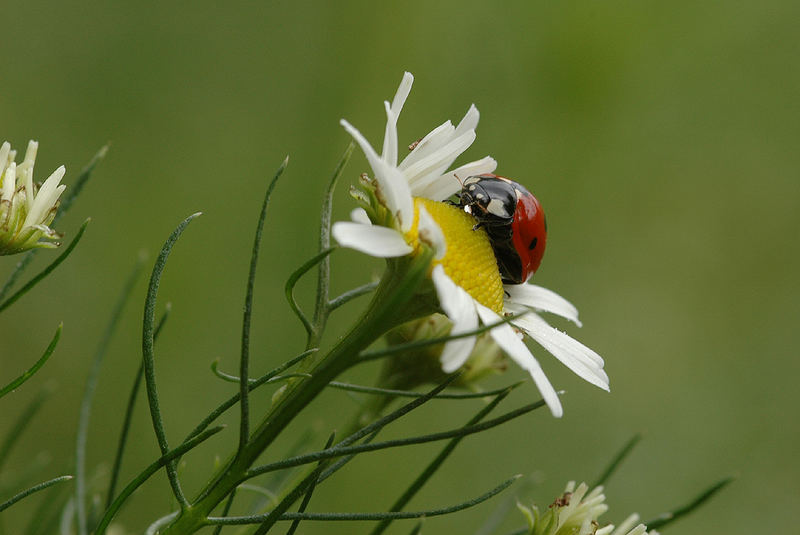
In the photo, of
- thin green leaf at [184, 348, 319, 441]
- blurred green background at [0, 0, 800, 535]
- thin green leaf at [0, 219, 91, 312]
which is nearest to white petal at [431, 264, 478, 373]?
thin green leaf at [184, 348, 319, 441]

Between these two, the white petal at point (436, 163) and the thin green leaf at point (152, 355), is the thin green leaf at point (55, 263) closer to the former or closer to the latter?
the thin green leaf at point (152, 355)

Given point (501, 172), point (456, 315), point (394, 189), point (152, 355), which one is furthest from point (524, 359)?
point (501, 172)

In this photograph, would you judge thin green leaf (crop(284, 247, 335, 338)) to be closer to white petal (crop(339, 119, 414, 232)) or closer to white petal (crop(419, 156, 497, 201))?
white petal (crop(339, 119, 414, 232))

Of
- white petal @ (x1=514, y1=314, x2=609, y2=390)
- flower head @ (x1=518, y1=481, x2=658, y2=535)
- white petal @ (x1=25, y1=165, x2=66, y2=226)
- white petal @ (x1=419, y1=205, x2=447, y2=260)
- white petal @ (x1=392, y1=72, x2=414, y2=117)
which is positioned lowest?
flower head @ (x1=518, y1=481, x2=658, y2=535)

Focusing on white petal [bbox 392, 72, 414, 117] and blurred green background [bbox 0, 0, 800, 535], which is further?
blurred green background [bbox 0, 0, 800, 535]

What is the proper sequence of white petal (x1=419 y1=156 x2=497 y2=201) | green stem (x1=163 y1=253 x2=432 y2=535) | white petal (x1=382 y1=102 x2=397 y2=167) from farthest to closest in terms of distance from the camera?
white petal (x1=419 y1=156 x2=497 y2=201), white petal (x1=382 y1=102 x2=397 y2=167), green stem (x1=163 y1=253 x2=432 y2=535)

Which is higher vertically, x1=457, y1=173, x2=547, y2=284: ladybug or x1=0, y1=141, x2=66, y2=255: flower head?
x1=0, y1=141, x2=66, y2=255: flower head
